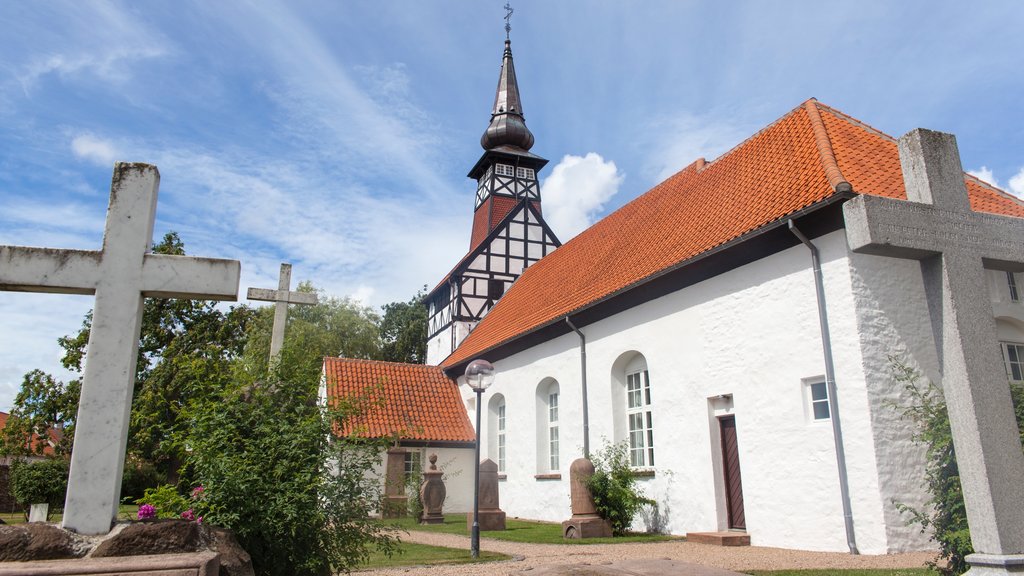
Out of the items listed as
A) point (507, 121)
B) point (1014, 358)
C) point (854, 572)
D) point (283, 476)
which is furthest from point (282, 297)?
point (507, 121)

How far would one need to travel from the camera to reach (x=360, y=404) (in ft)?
17.8

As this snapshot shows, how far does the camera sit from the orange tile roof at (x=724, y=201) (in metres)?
10.1

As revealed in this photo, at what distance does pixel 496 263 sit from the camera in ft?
84.3

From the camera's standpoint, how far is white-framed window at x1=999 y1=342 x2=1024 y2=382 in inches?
380

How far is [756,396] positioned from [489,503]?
635 cm

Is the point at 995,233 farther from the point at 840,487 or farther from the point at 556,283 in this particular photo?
the point at 556,283

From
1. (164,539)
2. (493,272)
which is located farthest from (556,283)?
(164,539)

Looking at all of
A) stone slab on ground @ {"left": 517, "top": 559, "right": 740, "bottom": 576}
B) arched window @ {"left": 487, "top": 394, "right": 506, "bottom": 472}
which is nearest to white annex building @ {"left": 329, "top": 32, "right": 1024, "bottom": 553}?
arched window @ {"left": 487, "top": 394, "right": 506, "bottom": 472}

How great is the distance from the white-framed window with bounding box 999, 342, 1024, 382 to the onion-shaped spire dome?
76.6ft

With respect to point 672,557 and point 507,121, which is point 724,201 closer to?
point 672,557

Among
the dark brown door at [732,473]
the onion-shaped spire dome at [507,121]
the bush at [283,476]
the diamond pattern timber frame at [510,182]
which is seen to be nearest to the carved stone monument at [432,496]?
the dark brown door at [732,473]

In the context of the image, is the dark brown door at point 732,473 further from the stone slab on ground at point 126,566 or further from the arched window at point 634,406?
the stone slab on ground at point 126,566

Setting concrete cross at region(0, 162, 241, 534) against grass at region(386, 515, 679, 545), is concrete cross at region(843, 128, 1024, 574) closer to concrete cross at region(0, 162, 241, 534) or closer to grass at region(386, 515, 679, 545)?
concrete cross at region(0, 162, 241, 534)

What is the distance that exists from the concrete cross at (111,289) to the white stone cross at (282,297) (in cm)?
733
